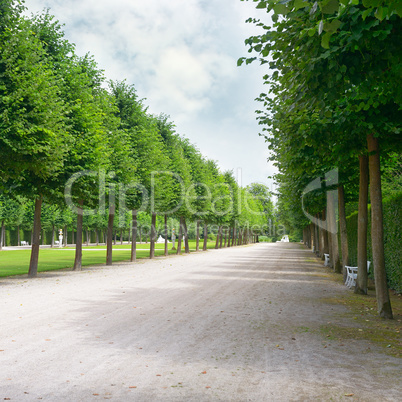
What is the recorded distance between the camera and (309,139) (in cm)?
1016

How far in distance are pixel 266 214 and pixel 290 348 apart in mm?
124836

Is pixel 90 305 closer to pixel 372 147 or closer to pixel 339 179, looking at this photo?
pixel 372 147

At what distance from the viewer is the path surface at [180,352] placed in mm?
4922

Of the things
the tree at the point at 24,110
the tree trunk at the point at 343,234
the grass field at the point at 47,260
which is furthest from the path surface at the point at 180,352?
the grass field at the point at 47,260

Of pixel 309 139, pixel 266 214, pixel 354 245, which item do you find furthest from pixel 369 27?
pixel 266 214

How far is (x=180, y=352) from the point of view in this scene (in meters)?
6.59

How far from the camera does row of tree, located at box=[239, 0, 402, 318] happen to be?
576 centimetres

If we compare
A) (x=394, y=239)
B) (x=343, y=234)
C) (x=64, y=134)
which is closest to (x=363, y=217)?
(x=394, y=239)

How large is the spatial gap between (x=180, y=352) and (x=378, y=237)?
608 cm

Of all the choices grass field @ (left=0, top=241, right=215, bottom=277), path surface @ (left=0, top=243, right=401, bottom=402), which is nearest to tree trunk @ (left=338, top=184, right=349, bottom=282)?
path surface @ (left=0, top=243, right=401, bottom=402)

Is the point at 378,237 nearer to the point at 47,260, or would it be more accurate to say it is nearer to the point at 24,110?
the point at 24,110

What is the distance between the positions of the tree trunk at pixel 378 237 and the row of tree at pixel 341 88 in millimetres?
23

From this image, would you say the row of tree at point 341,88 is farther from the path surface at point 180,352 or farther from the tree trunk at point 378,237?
the path surface at point 180,352

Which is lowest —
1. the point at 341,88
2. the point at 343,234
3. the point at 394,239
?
the point at 394,239
